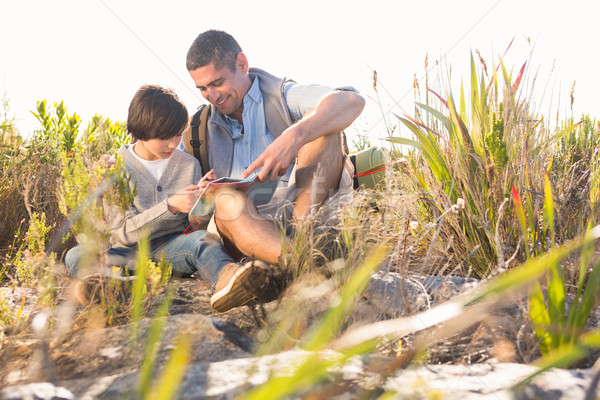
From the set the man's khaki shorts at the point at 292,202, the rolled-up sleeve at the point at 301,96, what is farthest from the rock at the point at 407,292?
the rolled-up sleeve at the point at 301,96

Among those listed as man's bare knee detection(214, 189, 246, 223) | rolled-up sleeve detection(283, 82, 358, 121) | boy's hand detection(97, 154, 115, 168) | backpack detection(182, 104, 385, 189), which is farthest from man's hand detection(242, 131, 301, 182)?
backpack detection(182, 104, 385, 189)

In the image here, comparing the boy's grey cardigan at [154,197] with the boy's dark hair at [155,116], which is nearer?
the boy's grey cardigan at [154,197]

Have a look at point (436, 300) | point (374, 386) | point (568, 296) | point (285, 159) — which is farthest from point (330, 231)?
point (374, 386)

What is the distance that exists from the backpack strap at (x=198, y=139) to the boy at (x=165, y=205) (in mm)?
351

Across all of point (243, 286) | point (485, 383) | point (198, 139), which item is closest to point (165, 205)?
point (243, 286)

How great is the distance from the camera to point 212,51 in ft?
11.9

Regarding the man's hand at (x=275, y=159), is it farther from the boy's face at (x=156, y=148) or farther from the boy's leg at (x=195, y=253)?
the boy's face at (x=156, y=148)

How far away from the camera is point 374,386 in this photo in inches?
43.5

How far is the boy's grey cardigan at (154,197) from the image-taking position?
2.73 metres

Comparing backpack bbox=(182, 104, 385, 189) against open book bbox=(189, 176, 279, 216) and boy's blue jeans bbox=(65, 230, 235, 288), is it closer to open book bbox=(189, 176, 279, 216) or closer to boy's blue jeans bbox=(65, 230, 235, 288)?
boy's blue jeans bbox=(65, 230, 235, 288)

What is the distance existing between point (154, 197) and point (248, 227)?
3.43 feet

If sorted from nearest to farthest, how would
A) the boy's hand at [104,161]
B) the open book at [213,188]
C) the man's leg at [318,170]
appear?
the boy's hand at [104,161], the open book at [213,188], the man's leg at [318,170]

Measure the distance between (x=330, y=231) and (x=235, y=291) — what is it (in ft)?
1.88

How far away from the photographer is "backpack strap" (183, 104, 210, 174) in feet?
11.8
